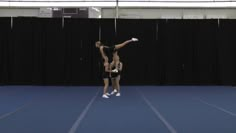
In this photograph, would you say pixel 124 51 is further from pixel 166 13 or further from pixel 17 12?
pixel 17 12

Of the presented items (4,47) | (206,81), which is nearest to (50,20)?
(4,47)

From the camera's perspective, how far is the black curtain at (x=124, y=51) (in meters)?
14.9

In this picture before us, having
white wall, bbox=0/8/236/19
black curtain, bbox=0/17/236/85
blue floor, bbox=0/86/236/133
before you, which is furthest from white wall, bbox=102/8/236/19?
blue floor, bbox=0/86/236/133

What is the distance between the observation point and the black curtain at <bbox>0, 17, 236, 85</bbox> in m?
14.9

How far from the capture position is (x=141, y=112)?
24.5 feet

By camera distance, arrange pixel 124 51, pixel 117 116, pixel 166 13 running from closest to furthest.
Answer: pixel 117 116 < pixel 124 51 < pixel 166 13

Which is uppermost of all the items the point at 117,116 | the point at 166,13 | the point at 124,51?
the point at 166,13

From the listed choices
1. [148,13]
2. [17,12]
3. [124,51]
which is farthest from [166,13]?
[17,12]

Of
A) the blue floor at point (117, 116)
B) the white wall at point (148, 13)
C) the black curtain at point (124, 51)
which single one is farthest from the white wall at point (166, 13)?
the blue floor at point (117, 116)

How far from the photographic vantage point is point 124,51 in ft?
49.1

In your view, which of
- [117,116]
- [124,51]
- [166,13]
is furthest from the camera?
[166,13]

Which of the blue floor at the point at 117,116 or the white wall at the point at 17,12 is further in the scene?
the white wall at the point at 17,12

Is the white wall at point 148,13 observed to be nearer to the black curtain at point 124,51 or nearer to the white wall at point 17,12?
the white wall at point 17,12

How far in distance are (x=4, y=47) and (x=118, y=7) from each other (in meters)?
4.94
